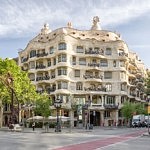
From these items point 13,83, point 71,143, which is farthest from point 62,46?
point 71,143

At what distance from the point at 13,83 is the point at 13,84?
0.15m

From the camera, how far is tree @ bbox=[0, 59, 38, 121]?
5762 centimetres

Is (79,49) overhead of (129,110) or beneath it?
overhead

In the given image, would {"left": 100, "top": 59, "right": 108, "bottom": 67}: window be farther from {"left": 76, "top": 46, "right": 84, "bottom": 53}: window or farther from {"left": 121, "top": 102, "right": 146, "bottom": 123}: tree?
{"left": 121, "top": 102, "right": 146, "bottom": 123}: tree

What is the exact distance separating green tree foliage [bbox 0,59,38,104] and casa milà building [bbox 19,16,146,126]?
702 inches

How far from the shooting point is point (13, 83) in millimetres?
58500

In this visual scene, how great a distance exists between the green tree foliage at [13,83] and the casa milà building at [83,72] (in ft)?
58.5

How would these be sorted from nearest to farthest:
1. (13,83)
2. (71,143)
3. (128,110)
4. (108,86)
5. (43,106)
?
(71,143), (13,83), (43,106), (128,110), (108,86)

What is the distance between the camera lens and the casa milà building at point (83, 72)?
8244 cm

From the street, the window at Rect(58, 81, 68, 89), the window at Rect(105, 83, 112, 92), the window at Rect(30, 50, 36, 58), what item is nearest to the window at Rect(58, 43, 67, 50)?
the window at Rect(58, 81, 68, 89)

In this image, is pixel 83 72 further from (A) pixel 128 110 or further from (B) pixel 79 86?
(A) pixel 128 110

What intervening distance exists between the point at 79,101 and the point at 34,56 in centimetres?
1487

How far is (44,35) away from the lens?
96500 mm

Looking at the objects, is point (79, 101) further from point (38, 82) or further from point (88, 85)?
point (38, 82)
